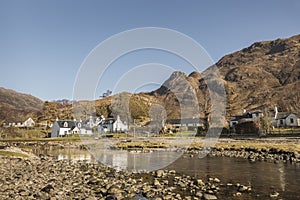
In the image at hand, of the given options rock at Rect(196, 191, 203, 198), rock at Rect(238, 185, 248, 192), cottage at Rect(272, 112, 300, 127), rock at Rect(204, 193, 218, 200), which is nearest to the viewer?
rock at Rect(204, 193, 218, 200)

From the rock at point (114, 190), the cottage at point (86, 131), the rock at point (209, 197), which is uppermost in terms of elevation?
the cottage at point (86, 131)

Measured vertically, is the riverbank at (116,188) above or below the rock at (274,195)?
above

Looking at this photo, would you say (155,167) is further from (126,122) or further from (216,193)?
(126,122)

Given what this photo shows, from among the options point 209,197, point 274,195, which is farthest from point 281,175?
point 209,197

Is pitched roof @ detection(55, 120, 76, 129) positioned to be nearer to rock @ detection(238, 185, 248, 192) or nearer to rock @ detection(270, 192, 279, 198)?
rock @ detection(238, 185, 248, 192)

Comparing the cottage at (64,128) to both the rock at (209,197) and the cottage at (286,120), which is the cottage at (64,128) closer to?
the cottage at (286,120)

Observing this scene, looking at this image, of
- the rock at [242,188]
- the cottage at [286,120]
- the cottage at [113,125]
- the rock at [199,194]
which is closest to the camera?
the rock at [199,194]

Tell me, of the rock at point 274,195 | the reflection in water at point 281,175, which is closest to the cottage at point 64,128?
the reflection in water at point 281,175

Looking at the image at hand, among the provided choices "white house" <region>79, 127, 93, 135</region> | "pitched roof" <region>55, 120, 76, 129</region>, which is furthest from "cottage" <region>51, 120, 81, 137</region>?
"white house" <region>79, 127, 93, 135</region>

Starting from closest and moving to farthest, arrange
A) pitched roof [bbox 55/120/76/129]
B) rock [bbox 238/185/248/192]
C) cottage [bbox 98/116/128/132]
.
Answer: rock [bbox 238/185/248/192]
pitched roof [bbox 55/120/76/129]
cottage [bbox 98/116/128/132]

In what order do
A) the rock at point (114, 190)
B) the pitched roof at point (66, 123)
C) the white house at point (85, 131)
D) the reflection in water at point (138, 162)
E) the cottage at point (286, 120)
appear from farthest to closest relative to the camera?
the white house at point (85, 131) < the pitched roof at point (66, 123) < the cottage at point (286, 120) < the reflection in water at point (138, 162) < the rock at point (114, 190)

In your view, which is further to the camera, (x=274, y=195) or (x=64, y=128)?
(x=64, y=128)

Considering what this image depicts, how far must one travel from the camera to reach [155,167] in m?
21.3

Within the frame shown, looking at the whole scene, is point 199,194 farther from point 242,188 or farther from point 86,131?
point 86,131
